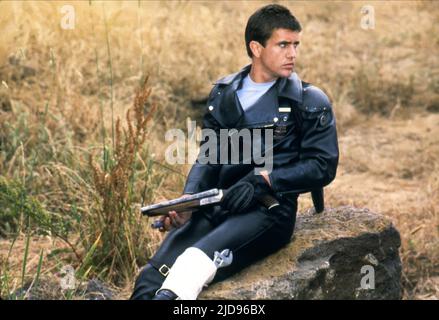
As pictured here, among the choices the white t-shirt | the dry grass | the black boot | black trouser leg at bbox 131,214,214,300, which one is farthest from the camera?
the dry grass

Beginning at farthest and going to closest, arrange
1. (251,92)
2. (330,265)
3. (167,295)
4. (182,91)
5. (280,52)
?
1. (182,91)
2. (330,265)
3. (251,92)
4. (280,52)
5. (167,295)

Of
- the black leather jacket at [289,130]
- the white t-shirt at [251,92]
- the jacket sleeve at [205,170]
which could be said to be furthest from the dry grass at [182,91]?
the white t-shirt at [251,92]

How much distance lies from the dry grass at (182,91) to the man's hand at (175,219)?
1008mm

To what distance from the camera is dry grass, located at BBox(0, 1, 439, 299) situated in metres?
5.99

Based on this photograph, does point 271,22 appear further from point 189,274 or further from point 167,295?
point 167,295

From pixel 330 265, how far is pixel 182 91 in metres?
4.28

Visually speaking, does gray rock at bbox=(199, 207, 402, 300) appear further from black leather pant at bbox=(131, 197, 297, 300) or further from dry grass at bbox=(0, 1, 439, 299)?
dry grass at bbox=(0, 1, 439, 299)

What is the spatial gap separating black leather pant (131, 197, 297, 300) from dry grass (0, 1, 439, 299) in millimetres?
1030

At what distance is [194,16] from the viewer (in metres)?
9.30

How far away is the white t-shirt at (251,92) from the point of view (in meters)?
4.10

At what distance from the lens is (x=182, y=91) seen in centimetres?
828

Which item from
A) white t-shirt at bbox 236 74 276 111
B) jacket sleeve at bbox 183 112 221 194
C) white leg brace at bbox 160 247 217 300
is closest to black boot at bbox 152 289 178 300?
white leg brace at bbox 160 247 217 300

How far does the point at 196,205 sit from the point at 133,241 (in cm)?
137

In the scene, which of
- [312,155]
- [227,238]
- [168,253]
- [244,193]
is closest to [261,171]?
[244,193]
